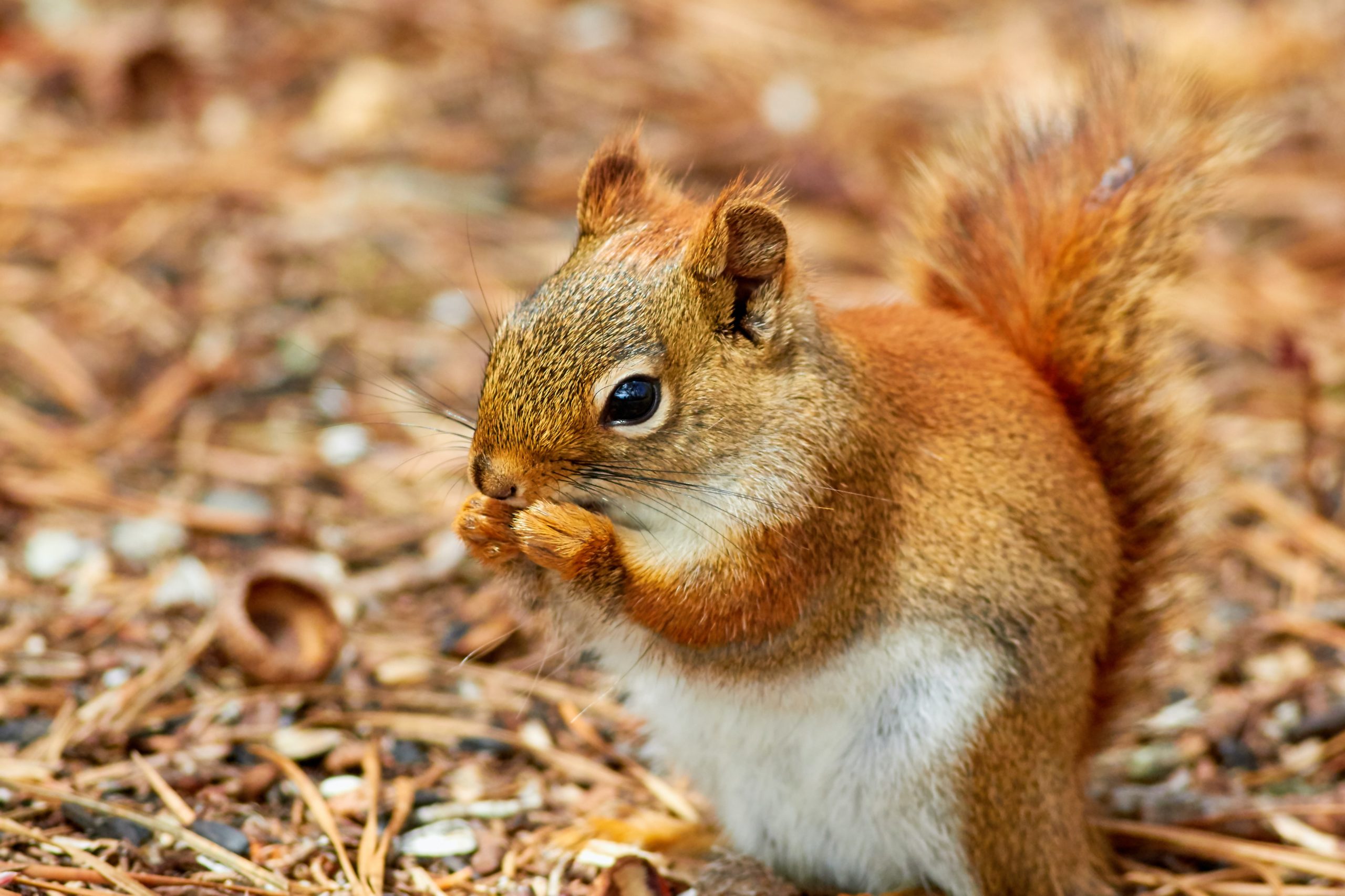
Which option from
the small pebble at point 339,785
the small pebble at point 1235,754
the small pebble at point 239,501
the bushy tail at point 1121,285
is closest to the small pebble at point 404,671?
the small pebble at point 339,785

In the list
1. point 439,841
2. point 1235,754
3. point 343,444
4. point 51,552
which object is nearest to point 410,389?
point 343,444

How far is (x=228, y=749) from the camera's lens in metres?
2.48

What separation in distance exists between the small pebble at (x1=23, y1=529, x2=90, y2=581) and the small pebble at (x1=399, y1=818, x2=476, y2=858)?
106 cm

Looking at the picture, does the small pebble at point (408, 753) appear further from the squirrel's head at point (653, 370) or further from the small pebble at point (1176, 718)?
the small pebble at point (1176, 718)

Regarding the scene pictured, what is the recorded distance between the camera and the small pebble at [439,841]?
2.31 meters

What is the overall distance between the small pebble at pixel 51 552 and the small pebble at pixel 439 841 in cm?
106

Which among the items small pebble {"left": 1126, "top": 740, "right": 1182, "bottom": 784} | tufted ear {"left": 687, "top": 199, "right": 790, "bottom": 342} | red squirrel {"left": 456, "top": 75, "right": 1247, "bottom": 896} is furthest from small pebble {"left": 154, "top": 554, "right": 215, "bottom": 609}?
small pebble {"left": 1126, "top": 740, "right": 1182, "bottom": 784}

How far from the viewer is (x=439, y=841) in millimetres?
2342

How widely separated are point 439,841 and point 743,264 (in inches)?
42.7

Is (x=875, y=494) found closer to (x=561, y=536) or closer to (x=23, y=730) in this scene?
(x=561, y=536)

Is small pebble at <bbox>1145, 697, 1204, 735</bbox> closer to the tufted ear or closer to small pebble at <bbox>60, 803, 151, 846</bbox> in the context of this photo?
the tufted ear

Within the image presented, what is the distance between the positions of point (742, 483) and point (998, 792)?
613 mm

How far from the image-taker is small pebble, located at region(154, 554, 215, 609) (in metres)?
2.86

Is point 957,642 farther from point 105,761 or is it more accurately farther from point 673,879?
point 105,761
